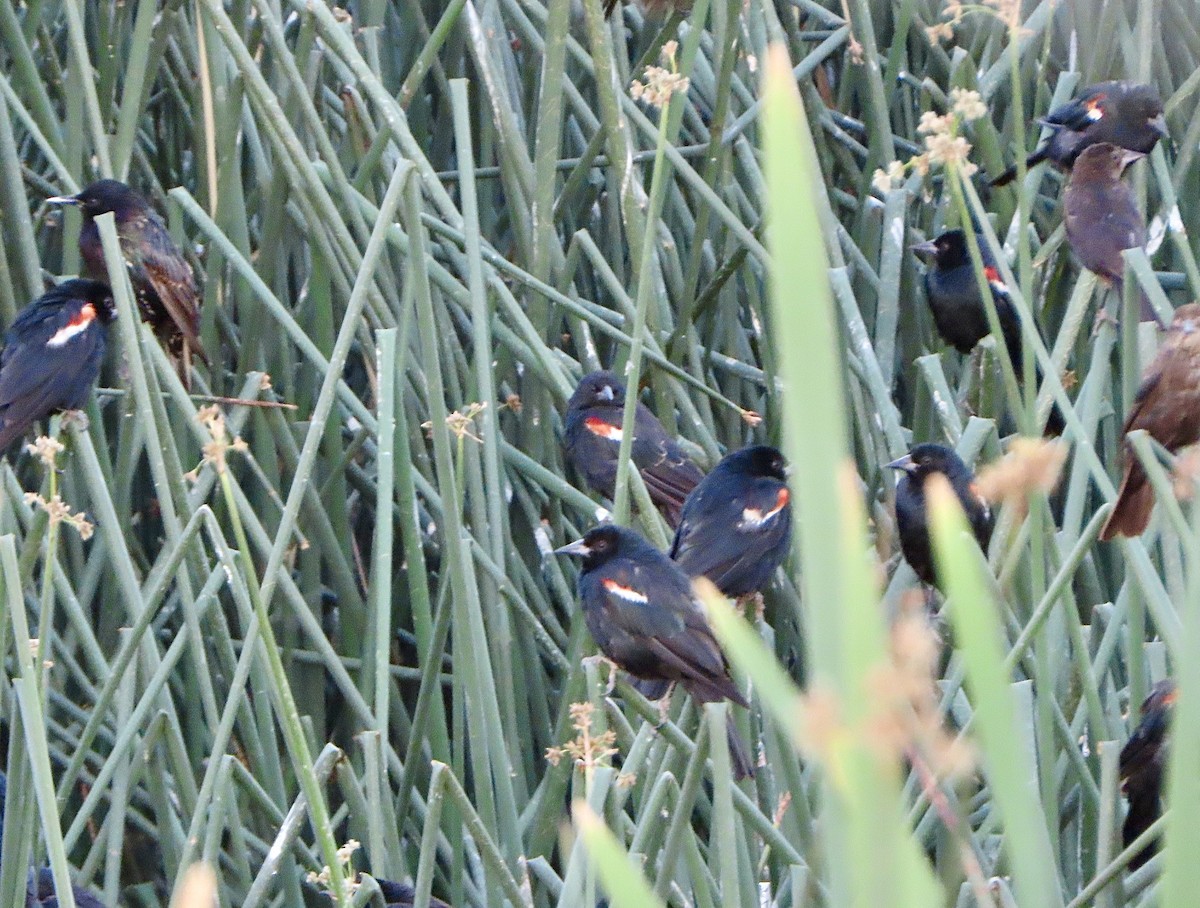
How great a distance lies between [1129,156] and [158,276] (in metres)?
1.99

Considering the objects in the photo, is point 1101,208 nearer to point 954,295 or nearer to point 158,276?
point 954,295

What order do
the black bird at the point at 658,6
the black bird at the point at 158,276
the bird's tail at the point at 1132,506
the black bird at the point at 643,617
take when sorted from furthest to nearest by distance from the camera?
1. the black bird at the point at 658,6
2. the black bird at the point at 158,276
3. the black bird at the point at 643,617
4. the bird's tail at the point at 1132,506

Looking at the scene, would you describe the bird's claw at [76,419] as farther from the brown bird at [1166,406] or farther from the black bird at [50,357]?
the brown bird at [1166,406]

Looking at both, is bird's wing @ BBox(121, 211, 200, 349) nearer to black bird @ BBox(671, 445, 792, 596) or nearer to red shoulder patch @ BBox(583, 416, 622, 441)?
red shoulder patch @ BBox(583, 416, 622, 441)

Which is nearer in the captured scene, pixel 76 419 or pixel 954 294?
pixel 76 419

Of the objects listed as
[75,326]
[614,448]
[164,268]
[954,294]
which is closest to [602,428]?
[614,448]

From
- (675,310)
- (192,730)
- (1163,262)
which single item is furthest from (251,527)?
(1163,262)

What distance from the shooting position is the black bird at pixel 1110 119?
315 centimetres

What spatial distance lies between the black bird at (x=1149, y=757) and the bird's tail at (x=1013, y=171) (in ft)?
3.78

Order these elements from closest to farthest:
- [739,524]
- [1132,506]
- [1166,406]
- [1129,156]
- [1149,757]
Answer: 1. [1132,506]
2. [1149,757]
3. [1166,406]
4. [739,524]
5. [1129,156]

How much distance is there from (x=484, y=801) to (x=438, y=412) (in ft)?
1.70

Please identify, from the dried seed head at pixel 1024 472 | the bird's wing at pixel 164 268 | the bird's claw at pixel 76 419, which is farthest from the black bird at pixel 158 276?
the dried seed head at pixel 1024 472

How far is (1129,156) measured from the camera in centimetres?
327

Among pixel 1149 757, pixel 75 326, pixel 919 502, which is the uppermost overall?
pixel 75 326
